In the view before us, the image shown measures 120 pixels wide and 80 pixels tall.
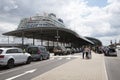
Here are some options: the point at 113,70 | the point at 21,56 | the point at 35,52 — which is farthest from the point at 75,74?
the point at 35,52

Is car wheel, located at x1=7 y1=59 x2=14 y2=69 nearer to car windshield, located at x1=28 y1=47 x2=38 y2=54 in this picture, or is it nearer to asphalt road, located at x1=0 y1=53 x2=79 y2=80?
asphalt road, located at x1=0 y1=53 x2=79 y2=80

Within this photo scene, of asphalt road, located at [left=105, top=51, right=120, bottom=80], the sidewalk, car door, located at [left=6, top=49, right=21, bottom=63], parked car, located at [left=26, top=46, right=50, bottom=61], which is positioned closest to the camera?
the sidewalk

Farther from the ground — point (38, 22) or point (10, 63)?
point (38, 22)

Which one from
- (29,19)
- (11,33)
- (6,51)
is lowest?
(6,51)

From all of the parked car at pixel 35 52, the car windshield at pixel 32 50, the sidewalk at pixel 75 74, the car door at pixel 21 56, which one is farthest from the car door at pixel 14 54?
the car windshield at pixel 32 50

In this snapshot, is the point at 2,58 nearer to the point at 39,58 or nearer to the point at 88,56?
the point at 39,58

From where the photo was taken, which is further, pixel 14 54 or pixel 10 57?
pixel 14 54

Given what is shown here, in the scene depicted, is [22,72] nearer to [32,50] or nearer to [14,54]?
[14,54]

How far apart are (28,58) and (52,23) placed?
7637cm

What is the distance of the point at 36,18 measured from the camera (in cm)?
9981

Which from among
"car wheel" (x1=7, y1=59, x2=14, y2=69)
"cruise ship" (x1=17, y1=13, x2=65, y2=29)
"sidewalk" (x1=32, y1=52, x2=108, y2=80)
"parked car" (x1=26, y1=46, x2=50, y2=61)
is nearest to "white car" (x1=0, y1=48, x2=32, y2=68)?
"car wheel" (x1=7, y1=59, x2=14, y2=69)

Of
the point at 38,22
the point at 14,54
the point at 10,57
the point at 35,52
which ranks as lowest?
the point at 10,57

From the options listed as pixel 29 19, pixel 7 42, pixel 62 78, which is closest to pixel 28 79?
pixel 62 78

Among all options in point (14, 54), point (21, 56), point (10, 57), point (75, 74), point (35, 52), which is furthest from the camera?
point (35, 52)
